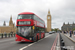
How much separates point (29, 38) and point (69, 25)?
18796cm

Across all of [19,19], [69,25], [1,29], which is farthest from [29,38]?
[69,25]

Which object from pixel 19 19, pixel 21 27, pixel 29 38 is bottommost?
pixel 29 38

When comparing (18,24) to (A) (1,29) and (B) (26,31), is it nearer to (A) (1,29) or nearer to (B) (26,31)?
(B) (26,31)

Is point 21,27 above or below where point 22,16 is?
below

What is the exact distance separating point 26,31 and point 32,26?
34.3 inches

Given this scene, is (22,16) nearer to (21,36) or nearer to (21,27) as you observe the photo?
(21,27)

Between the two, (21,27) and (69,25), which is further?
(69,25)

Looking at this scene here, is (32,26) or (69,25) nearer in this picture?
(32,26)

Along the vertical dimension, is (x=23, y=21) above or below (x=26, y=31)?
above

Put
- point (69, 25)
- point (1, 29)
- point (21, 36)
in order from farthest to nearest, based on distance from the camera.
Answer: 1. point (69, 25)
2. point (1, 29)
3. point (21, 36)

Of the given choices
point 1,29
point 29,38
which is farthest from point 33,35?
point 1,29

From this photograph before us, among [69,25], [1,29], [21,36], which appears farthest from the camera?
[69,25]

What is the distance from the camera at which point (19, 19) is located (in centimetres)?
1358

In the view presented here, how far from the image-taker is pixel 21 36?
533 inches
